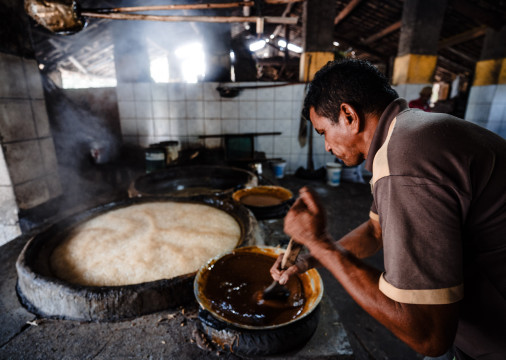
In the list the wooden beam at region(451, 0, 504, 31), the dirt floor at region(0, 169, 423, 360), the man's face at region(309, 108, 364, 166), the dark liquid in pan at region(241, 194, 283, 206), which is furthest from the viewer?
the wooden beam at region(451, 0, 504, 31)

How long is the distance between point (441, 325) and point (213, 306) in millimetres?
1146

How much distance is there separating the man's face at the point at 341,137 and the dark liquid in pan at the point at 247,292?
0.96 m

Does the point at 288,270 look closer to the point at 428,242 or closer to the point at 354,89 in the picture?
the point at 428,242

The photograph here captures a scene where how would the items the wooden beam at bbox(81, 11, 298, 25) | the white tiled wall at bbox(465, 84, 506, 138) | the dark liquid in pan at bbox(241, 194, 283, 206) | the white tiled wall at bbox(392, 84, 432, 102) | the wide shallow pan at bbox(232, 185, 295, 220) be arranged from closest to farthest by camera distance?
the wooden beam at bbox(81, 11, 298, 25)
the wide shallow pan at bbox(232, 185, 295, 220)
the dark liquid in pan at bbox(241, 194, 283, 206)
the white tiled wall at bbox(392, 84, 432, 102)
the white tiled wall at bbox(465, 84, 506, 138)

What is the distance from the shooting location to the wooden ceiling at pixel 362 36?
6.82 metres

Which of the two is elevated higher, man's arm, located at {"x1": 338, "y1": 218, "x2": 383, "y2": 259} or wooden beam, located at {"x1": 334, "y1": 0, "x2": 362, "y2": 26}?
wooden beam, located at {"x1": 334, "y1": 0, "x2": 362, "y2": 26}

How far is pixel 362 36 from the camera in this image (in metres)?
10.8

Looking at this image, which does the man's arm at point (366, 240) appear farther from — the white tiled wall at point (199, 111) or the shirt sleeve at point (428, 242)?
the white tiled wall at point (199, 111)

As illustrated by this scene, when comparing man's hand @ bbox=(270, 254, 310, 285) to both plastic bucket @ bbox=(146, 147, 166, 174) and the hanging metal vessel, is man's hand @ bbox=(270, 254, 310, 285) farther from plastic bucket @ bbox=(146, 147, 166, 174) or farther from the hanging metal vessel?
plastic bucket @ bbox=(146, 147, 166, 174)

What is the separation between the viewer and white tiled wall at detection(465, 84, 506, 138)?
6723 mm

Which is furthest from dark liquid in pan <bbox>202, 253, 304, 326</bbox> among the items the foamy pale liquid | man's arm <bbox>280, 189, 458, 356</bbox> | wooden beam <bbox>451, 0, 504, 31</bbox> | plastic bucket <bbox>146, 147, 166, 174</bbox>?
wooden beam <bbox>451, 0, 504, 31</bbox>

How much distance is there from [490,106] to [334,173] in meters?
4.84

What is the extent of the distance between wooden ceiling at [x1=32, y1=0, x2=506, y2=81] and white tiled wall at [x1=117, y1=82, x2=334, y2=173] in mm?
1915

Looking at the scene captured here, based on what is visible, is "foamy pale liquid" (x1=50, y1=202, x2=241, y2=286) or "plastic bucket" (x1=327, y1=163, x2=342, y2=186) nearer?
"foamy pale liquid" (x1=50, y1=202, x2=241, y2=286)
